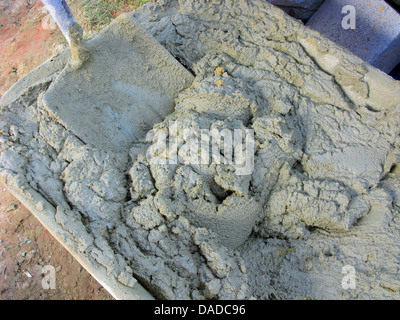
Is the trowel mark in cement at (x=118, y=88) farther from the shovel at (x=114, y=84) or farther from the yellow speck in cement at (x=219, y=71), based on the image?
the yellow speck in cement at (x=219, y=71)

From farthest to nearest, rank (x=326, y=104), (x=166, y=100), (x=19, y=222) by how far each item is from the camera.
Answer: (x=19, y=222)
(x=166, y=100)
(x=326, y=104)

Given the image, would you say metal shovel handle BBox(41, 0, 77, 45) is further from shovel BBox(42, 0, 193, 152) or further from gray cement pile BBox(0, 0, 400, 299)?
gray cement pile BBox(0, 0, 400, 299)

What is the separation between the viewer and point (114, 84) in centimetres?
212

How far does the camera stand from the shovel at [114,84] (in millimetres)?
1886

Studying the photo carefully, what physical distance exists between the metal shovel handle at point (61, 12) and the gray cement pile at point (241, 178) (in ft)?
0.91

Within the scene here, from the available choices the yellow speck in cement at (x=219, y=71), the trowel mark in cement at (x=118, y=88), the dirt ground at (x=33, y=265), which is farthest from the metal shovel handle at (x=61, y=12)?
the dirt ground at (x=33, y=265)

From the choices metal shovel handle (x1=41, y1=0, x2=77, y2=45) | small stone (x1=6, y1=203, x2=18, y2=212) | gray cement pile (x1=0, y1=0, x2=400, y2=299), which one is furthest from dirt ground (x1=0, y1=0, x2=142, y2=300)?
metal shovel handle (x1=41, y1=0, x2=77, y2=45)

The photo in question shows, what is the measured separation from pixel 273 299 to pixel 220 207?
20.9 inches

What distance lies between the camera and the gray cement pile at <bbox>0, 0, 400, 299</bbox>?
1.61m

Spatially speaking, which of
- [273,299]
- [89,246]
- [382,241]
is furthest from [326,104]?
[89,246]

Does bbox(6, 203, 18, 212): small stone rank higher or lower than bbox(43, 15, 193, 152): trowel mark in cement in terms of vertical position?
lower

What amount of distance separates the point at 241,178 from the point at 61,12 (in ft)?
4.36

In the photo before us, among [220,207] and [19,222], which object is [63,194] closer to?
[220,207]
